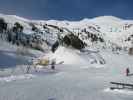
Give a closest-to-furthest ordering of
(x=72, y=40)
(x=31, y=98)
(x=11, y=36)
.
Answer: (x=31, y=98) → (x=72, y=40) → (x=11, y=36)

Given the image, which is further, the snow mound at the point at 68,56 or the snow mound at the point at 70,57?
the snow mound at the point at 70,57

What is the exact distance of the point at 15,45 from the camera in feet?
287

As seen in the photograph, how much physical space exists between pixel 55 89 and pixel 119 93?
601 centimetres

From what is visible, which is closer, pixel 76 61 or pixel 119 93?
pixel 119 93

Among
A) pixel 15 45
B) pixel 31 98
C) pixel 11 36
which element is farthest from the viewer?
pixel 11 36

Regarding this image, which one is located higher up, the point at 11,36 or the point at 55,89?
the point at 11,36

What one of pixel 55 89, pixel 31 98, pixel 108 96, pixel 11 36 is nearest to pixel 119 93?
pixel 108 96

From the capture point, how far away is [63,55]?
59344 millimetres

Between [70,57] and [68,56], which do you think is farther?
[68,56]

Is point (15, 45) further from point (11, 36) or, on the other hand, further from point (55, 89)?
point (55, 89)

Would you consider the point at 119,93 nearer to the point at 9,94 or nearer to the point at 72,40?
the point at 9,94

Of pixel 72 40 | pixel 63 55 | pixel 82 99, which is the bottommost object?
Answer: pixel 82 99

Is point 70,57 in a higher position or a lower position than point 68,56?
lower

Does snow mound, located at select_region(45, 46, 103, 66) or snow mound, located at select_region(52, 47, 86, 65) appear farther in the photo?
snow mound, located at select_region(45, 46, 103, 66)
